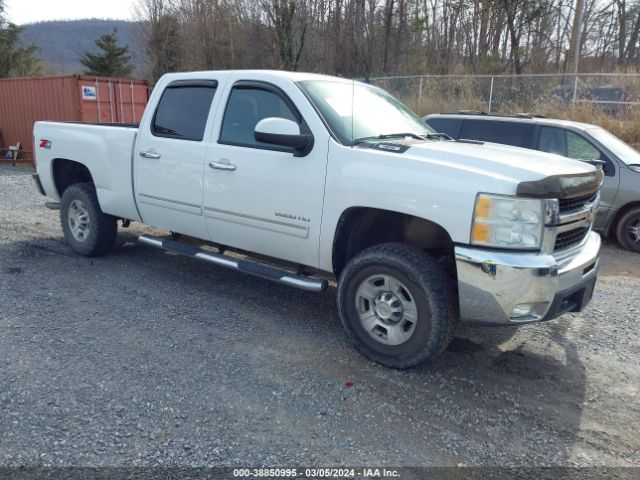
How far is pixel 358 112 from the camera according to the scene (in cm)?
449

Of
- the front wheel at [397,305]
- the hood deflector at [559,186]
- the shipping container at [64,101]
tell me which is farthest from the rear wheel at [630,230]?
the shipping container at [64,101]

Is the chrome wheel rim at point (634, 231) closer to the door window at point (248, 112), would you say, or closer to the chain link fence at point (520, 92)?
the door window at point (248, 112)

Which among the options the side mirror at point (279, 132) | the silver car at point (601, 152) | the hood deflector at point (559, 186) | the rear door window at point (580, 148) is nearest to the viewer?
the hood deflector at point (559, 186)

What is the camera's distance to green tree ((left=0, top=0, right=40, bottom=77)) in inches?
1448

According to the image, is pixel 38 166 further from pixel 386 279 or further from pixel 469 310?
pixel 469 310

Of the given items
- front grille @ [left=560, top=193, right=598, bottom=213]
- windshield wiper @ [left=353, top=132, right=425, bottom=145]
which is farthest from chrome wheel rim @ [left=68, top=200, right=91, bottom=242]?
front grille @ [left=560, top=193, right=598, bottom=213]

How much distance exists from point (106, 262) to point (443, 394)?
169 inches

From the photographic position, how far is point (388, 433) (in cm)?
315

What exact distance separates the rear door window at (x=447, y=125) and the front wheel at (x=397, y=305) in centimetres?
529

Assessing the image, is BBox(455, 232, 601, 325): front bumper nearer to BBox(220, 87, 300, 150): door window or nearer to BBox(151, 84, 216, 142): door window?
BBox(220, 87, 300, 150): door window

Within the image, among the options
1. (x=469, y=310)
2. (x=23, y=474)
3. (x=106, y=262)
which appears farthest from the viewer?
(x=106, y=262)

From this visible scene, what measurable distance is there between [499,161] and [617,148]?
5.35 m

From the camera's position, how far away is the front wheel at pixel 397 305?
143 inches

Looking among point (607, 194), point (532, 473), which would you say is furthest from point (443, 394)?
point (607, 194)
